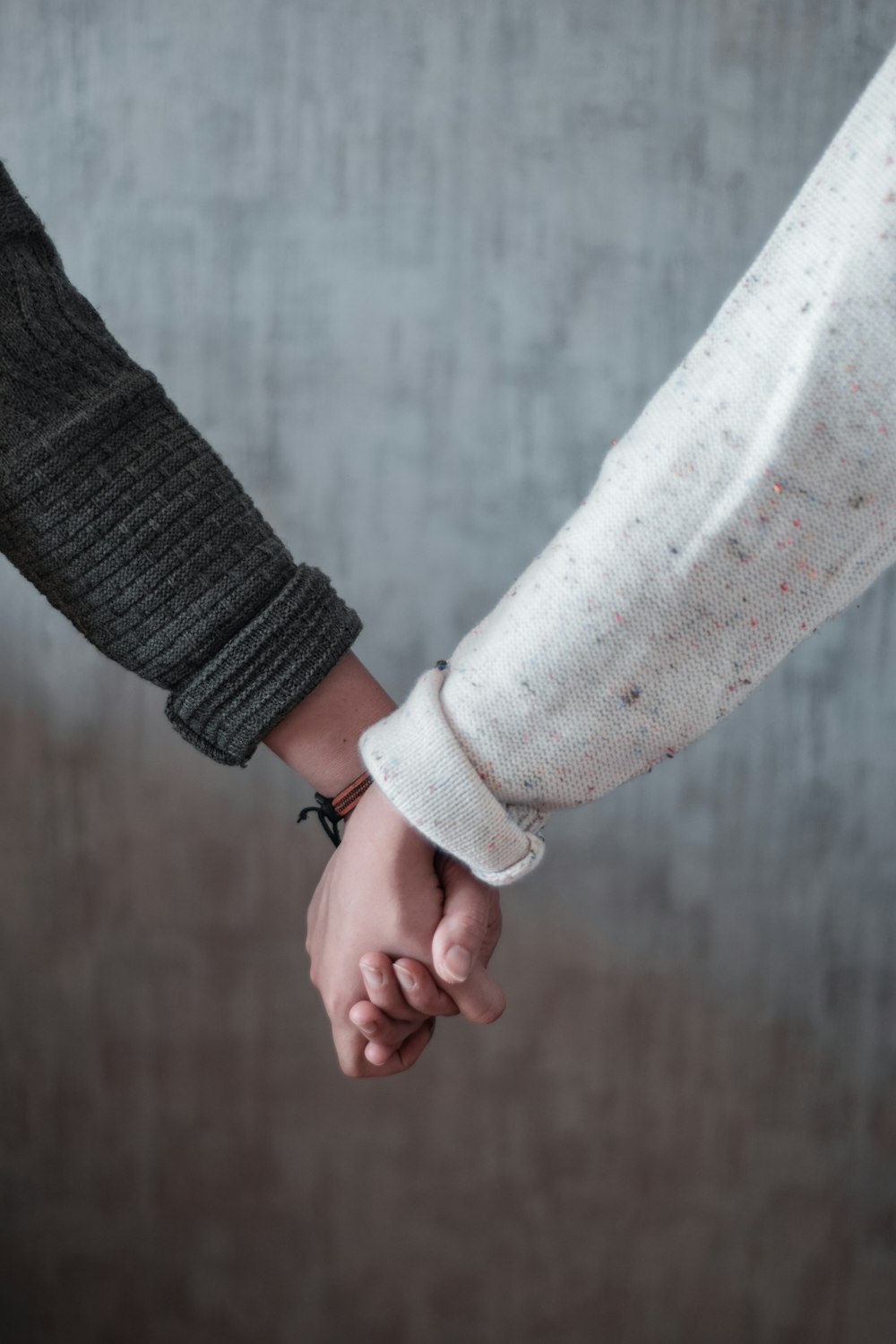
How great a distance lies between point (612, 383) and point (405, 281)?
228 mm

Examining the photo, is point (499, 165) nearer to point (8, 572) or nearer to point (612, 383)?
point (612, 383)

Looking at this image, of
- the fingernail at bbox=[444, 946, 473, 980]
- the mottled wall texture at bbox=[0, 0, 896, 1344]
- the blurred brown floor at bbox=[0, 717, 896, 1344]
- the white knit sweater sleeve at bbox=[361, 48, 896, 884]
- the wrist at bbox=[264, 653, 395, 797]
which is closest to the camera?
the white knit sweater sleeve at bbox=[361, 48, 896, 884]

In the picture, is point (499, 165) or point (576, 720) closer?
point (576, 720)

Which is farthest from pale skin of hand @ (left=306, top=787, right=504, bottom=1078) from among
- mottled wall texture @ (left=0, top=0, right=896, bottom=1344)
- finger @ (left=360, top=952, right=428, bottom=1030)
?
mottled wall texture @ (left=0, top=0, right=896, bottom=1344)

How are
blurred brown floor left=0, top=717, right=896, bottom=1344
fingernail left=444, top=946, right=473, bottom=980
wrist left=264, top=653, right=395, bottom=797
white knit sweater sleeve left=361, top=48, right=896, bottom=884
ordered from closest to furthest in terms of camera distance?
white knit sweater sleeve left=361, top=48, right=896, bottom=884 < fingernail left=444, top=946, right=473, bottom=980 < wrist left=264, top=653, right=395, bottom=797 < blurred brown floor left=0, top=717, right=896, bottom=1344

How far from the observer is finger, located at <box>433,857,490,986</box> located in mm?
685

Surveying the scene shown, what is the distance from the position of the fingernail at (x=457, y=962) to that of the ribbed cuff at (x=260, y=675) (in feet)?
0.65

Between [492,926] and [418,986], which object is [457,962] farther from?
[492,926]

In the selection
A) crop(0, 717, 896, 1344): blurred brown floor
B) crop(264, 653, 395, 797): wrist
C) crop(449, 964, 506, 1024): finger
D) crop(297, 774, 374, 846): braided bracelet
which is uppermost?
crop(264, 653, 395, 797): wrist

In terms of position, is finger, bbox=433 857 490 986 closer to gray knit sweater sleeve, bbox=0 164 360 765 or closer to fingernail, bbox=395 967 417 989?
fingernail, bbox=395 967 417 989

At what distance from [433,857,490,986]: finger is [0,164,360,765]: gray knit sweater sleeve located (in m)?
0.16

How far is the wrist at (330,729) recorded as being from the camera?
794 mm

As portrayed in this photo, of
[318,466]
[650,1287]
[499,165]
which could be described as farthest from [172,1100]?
[499,165]

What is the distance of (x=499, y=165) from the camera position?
110cm
